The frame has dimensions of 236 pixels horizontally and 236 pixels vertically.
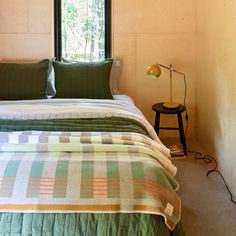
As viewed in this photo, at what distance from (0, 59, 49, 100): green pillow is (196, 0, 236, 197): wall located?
1.48 metres

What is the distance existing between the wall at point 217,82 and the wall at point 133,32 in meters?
0.16

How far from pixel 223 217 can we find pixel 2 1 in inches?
112

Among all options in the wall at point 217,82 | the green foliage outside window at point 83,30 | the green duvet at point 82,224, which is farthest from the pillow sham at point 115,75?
the green duvet at point 82,224

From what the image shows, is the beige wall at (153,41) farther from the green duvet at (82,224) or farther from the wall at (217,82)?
the green duvet at (82,224)

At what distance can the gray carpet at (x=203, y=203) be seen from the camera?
7.06 ft

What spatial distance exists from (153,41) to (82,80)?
0.93 meters

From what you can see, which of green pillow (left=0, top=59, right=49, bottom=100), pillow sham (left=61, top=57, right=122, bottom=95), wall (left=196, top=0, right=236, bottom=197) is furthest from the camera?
pillow sham (left=61, top=57, right=122, bottom=95)

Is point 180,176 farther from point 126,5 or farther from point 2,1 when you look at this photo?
point 2,1

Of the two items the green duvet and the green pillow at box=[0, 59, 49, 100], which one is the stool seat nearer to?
the green pillow at box=[0, 59, 49, 100]

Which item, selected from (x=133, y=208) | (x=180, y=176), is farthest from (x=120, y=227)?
(x=180, y=176)

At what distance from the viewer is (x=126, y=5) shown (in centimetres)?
362

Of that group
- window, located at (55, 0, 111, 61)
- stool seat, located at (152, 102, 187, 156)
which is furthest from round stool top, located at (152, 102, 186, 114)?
window, located at (55, 0, 111, 61)

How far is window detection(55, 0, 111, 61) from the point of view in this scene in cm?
370

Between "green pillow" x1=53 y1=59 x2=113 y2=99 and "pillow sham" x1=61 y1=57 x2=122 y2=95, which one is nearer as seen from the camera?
"green pillow" x1=53 y1=59 x2=113 y2=99
